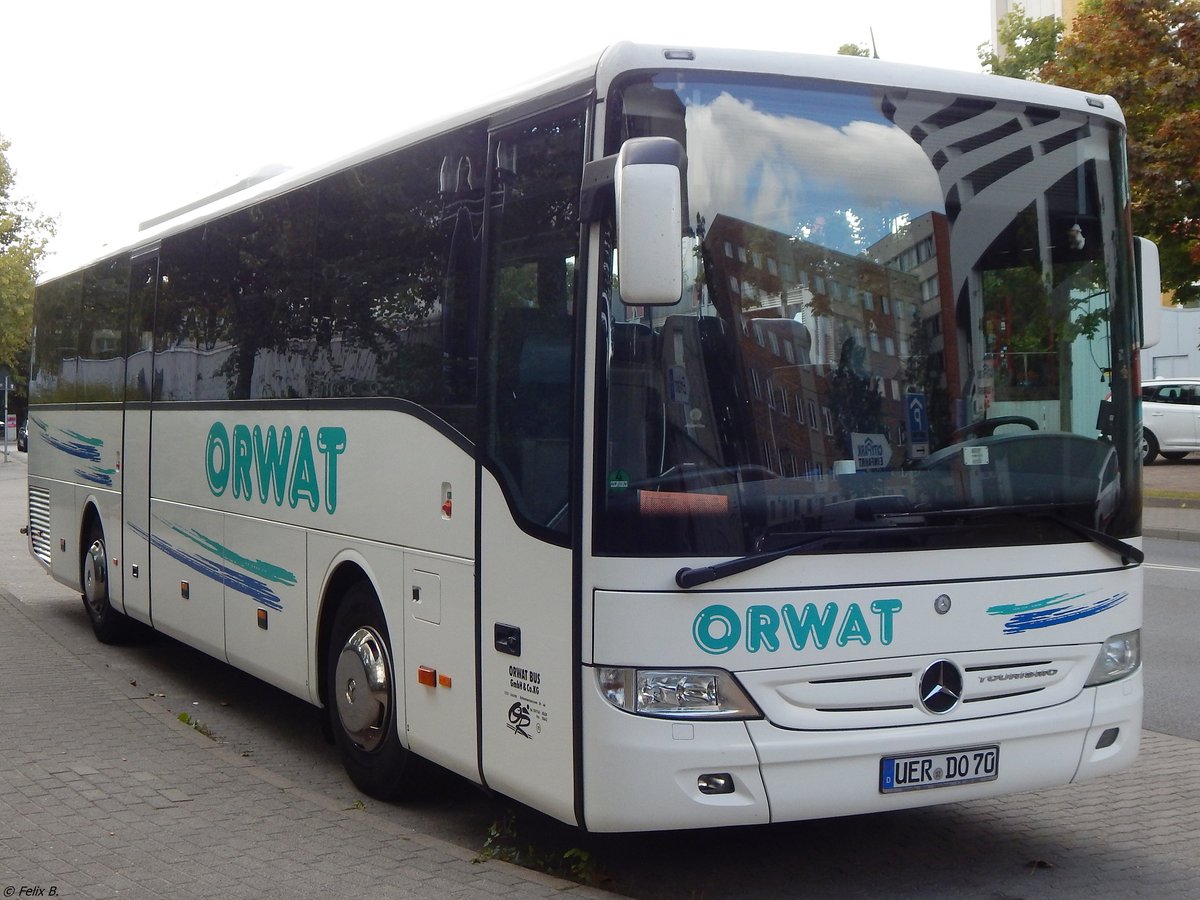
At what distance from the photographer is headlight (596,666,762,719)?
4.92 m

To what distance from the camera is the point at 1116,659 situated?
569 centimetres

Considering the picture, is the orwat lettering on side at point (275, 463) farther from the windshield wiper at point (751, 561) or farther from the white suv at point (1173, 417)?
the white suv at point (1173, 417)

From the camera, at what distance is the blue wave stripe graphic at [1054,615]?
5.39m

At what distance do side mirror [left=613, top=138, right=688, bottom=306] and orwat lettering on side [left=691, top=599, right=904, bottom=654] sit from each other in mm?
1106

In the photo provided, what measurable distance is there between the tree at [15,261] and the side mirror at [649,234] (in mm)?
53340

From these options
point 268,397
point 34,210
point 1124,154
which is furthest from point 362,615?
point 34,210

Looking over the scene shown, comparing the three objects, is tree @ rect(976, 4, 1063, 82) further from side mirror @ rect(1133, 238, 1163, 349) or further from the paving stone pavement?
the paving stone pavement

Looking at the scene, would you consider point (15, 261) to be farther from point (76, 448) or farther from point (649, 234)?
point (649, 234)

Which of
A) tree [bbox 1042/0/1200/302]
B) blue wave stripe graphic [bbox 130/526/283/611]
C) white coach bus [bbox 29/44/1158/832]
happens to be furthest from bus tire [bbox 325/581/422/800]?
tree [bbox 1042/0/1200/302]

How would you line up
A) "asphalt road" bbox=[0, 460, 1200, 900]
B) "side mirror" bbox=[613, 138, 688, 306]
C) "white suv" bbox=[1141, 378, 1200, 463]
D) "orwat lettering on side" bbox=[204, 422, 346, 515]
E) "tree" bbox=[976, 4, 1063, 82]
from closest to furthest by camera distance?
"side mirror" bbox=[613, 138, 688, 306]
"asphalt road" bbox=[0, 460, 1200, 900]
"orwat lettering on side" bbox=[204, 422, 346, 515]
"white suv" bbox=[1141, 378, 1200, 463]
"tree" bbox=[976, 4, 1063, 82]

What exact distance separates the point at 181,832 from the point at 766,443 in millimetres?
3125

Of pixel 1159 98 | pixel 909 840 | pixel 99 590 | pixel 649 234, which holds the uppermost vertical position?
pixel 1159 98

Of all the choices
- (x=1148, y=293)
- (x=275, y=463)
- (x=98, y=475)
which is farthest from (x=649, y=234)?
(x=98, y=475)

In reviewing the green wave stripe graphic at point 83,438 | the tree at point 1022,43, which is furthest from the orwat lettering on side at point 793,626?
the tree at point 1022,43
